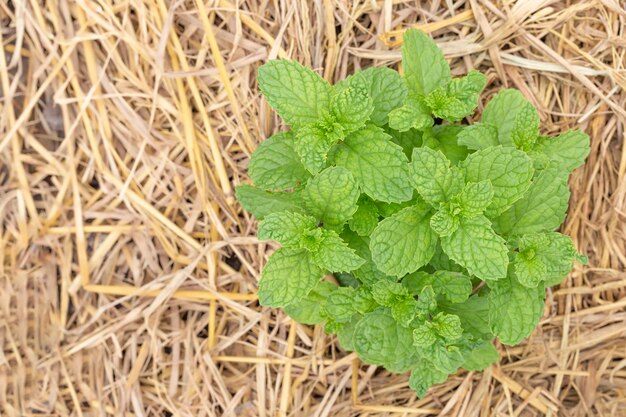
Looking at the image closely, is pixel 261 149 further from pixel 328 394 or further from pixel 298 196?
pixel 328 394

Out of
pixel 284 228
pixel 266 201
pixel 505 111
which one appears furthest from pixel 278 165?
pixel 505 111

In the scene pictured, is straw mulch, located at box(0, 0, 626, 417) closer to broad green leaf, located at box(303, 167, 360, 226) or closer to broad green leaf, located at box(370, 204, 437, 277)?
broad green leaf, located at box(303, 167, 360, 226)

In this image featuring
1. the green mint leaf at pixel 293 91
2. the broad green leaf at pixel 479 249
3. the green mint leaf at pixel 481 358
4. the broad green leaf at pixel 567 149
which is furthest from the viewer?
the green mint leaf at pixel 481 358

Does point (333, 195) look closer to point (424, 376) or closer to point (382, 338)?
point (382, 338)

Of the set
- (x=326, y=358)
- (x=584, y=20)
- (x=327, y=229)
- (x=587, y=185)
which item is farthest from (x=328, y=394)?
(x=584, y=20)

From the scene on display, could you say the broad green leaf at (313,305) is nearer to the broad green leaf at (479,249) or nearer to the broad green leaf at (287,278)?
the broad green leaf at (287,278)

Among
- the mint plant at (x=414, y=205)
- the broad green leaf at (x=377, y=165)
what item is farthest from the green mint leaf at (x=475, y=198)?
the broad green leaf at (x=377, y=165)

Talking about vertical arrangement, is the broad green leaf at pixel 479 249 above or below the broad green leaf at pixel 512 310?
above
